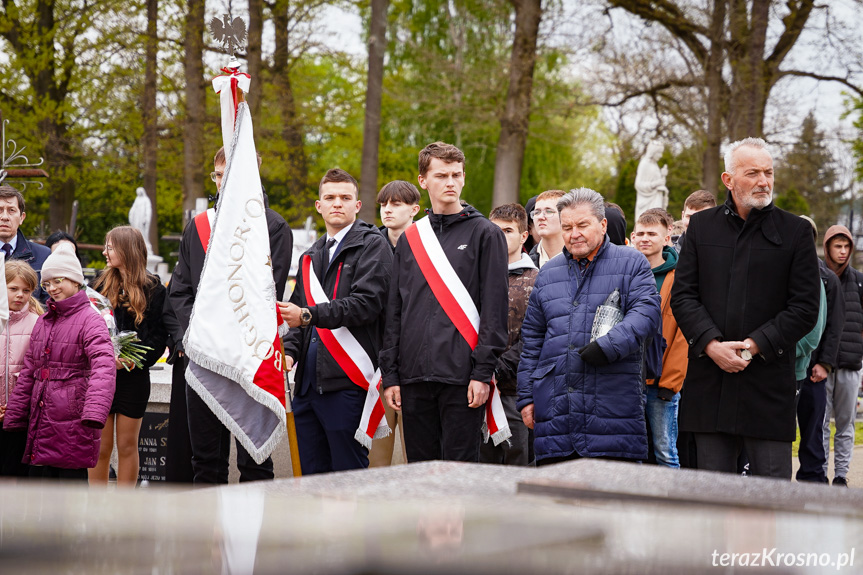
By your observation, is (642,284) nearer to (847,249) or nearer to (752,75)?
(847,249)

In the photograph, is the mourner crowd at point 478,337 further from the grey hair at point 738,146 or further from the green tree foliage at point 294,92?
the green tree foliage at point 294,92

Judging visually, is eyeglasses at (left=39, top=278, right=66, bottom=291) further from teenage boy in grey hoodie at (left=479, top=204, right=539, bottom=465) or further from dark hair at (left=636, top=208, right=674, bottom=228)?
dark hair at (left=636, top=208, right=674, bottom=228)

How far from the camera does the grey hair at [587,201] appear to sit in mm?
4813

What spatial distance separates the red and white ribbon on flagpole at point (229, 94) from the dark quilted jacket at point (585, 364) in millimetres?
1873

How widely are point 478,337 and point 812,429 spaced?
3.49 m

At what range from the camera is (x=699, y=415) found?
456 centimetres

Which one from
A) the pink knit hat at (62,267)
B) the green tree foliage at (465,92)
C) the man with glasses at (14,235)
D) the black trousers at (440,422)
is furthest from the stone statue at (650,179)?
the black trousers at (440,422)

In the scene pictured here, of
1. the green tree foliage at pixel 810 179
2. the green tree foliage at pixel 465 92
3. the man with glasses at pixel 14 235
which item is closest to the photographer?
the man with glasses at pixel 14 235

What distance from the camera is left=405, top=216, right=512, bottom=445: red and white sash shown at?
488 cm

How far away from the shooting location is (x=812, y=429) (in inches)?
279

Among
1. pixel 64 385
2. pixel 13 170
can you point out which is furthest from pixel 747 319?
pixel 13 170

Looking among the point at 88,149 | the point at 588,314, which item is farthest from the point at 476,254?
the point at 88,149

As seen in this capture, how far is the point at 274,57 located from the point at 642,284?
66.9 feet

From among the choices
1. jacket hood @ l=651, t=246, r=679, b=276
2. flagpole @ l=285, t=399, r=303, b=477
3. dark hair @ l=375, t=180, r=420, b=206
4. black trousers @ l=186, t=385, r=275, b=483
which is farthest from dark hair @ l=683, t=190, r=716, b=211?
black trousers @ l=186, t=385, r=275, b=483
